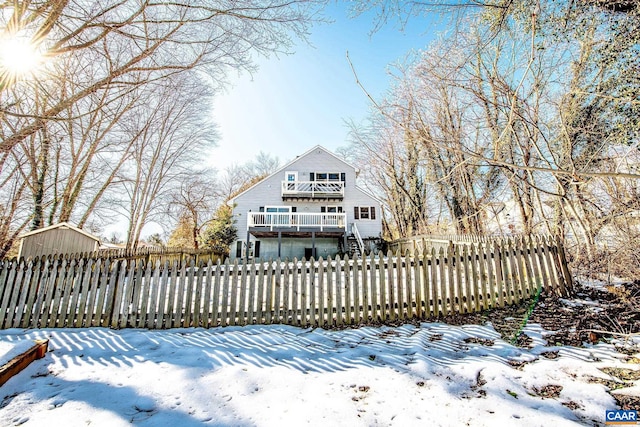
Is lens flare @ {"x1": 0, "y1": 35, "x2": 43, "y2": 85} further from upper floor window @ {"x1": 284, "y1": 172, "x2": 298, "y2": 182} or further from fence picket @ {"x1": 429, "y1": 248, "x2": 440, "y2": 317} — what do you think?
upper floor window @ {"x1": 284, "y1": 172, "x2": 298, "y2": 182}

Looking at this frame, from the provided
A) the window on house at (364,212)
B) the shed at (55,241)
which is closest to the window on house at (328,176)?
the window on house at (364,212)

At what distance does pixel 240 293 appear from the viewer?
4.99 meters

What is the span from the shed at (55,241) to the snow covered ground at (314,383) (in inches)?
234

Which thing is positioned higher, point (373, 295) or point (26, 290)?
point (26, 290)

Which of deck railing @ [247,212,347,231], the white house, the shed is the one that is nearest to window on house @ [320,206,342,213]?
the white house

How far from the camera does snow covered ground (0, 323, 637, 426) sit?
2.15 meters

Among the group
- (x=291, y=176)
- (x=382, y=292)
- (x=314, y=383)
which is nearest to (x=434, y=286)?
(x=382, y=292)

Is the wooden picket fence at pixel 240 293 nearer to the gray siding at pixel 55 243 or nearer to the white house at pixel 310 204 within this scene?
the gray siding at pixel 55 243

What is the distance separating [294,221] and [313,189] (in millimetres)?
4003

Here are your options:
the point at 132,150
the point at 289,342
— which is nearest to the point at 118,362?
the point at 289,342

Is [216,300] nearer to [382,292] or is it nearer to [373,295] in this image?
[373,295]

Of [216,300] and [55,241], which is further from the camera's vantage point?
[55,241]

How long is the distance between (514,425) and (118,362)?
160 inches

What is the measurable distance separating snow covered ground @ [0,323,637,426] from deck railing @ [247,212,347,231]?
1472 cm
